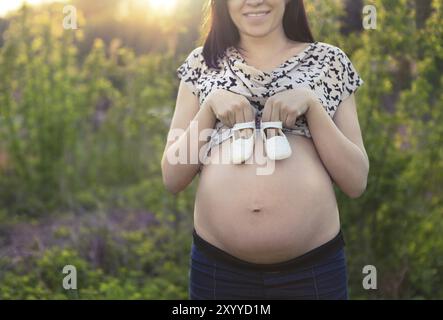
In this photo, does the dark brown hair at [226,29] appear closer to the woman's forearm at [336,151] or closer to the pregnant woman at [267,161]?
the pregnant woman at [267,161]

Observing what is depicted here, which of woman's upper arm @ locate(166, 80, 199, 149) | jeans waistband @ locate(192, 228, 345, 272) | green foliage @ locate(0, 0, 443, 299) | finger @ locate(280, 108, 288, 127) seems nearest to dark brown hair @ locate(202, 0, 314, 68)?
woman's upper arm @ locate(166, 80, 199, 149)

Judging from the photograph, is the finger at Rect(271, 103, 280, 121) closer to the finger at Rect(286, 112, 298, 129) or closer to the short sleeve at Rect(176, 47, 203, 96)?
the finger at Rect(286, 112, 298, 129)

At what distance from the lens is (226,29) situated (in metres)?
2.23

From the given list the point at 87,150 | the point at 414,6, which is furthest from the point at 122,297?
the point at 87,150

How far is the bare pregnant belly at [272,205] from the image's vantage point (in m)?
1.97

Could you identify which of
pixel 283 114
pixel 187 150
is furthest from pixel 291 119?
pixel 187 150

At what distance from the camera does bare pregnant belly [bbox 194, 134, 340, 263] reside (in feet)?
6.45

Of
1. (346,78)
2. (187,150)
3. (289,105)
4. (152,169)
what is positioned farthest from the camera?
(152,169)

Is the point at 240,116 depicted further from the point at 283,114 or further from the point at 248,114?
the point at 283,114

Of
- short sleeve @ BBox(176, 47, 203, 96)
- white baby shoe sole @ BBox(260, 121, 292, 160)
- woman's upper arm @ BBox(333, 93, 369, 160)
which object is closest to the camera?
white baby shoe sole @ BBox(260, 121, 292, 160)

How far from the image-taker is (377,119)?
11.5 feet

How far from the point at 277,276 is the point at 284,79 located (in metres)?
0.64

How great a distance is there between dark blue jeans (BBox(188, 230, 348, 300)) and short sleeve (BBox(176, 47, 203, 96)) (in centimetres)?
55

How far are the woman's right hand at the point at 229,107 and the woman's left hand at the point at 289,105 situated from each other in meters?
0.06
